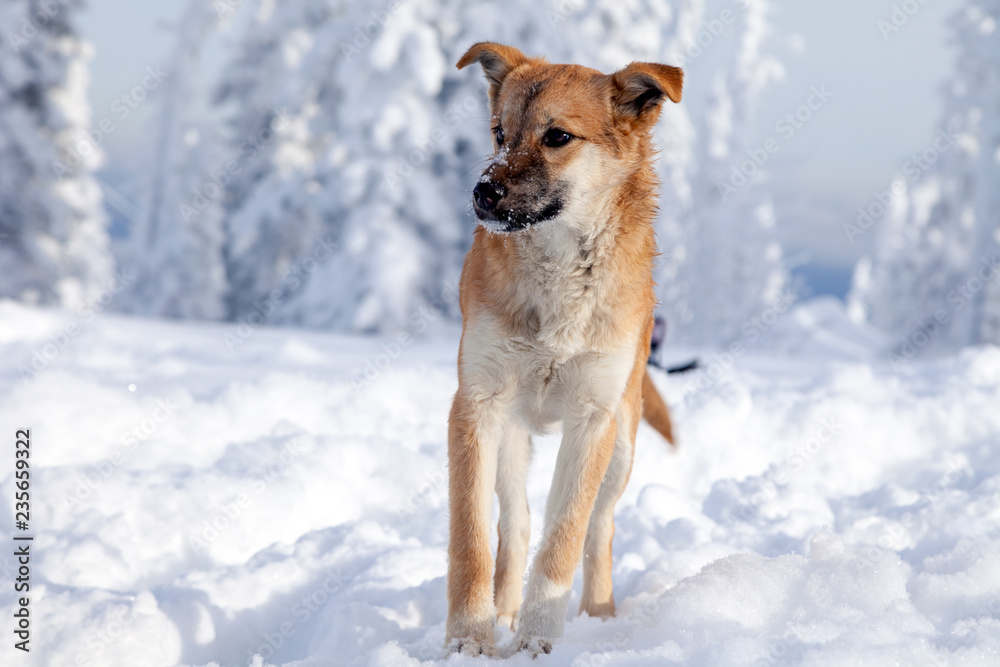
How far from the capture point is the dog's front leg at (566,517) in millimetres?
2855

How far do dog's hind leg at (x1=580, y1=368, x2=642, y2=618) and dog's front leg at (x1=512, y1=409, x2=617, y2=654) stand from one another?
0.41 meters

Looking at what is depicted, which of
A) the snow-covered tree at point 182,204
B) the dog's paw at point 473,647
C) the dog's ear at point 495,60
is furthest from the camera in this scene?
the snow-covered tree at point 182,204

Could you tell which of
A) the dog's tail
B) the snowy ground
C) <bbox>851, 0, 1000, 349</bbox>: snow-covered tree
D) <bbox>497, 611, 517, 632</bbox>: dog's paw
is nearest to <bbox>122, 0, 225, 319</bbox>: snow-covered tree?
the snowy ground

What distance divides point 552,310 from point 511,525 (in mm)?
1120

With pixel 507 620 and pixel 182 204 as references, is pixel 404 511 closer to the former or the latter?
pixel 507 620

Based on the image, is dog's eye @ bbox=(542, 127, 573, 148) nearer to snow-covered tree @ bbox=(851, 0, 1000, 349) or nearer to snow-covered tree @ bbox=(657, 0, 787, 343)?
snow-covered tree @ bbox=(851, 0, 1000, 349)

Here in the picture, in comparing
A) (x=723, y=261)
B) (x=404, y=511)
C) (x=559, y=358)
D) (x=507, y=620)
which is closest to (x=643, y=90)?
(x=559, y=358)

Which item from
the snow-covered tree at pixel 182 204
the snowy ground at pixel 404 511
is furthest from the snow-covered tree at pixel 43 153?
the snowy ground at pixel 404 511

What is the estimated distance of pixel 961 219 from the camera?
75.8 ft

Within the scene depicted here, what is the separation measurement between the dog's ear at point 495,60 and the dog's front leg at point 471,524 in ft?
4.83

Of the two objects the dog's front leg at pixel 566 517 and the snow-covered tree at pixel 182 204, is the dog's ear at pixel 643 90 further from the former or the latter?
the snow-covered tree at pixel 182 204

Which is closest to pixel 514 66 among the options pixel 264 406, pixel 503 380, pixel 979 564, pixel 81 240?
pixel 503 380

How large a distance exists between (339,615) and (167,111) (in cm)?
2143

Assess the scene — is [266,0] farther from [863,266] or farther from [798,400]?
[863,266]
